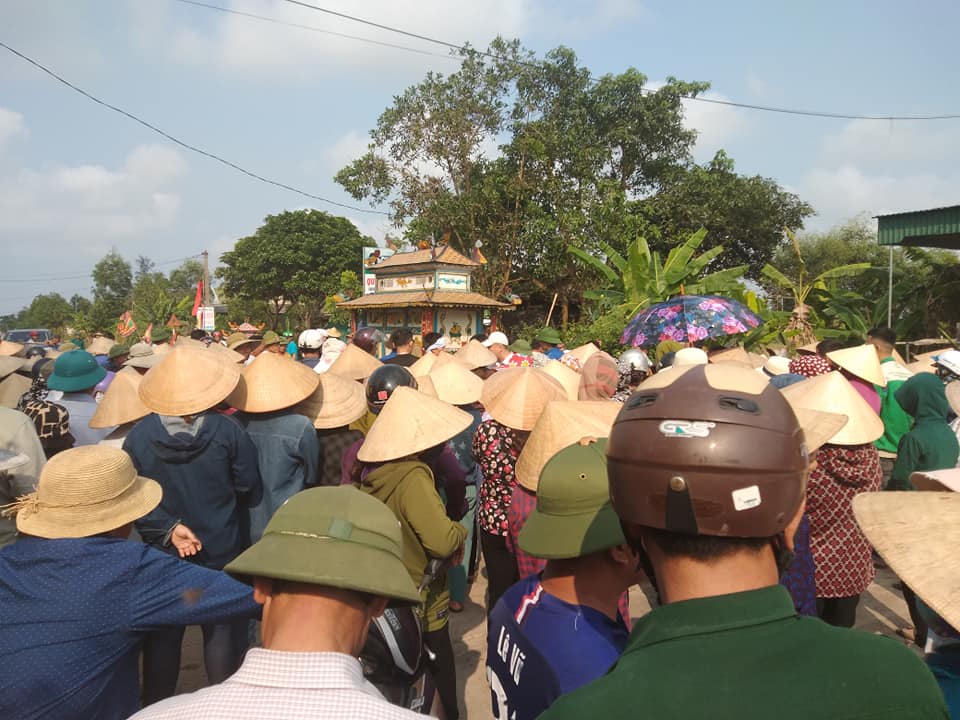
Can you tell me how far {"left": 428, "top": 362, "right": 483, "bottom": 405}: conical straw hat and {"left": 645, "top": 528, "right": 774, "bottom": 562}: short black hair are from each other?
3919mm

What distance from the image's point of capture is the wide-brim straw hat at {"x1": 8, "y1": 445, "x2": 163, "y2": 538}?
2.23 meters

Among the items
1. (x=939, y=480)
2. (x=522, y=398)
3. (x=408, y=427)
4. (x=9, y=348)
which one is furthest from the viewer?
(x=9, y=348)

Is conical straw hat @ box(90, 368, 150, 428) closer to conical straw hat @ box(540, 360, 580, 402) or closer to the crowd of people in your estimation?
the crowd of people

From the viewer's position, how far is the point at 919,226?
10414 mm

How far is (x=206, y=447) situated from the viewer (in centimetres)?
349

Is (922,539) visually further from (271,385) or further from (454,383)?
(454,383)

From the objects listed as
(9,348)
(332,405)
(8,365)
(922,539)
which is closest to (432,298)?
(9,348)

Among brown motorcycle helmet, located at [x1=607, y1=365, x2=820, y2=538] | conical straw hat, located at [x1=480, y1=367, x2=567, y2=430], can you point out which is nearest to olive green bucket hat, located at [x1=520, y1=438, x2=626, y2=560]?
brown motorcycle helmet, located at [x1=607, y1=365, x2=820, y2=538]

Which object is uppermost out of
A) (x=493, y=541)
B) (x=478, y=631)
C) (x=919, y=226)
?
(x=919, y=226)

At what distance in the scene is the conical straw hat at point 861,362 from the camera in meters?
4.69

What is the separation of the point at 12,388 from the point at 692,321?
7035 mm

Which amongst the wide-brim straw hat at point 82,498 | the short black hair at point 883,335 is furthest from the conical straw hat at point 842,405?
the wide-brim straw hat at point 82,498

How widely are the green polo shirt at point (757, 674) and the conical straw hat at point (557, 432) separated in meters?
1.80

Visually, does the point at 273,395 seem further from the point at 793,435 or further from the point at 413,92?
the point at 413,92
